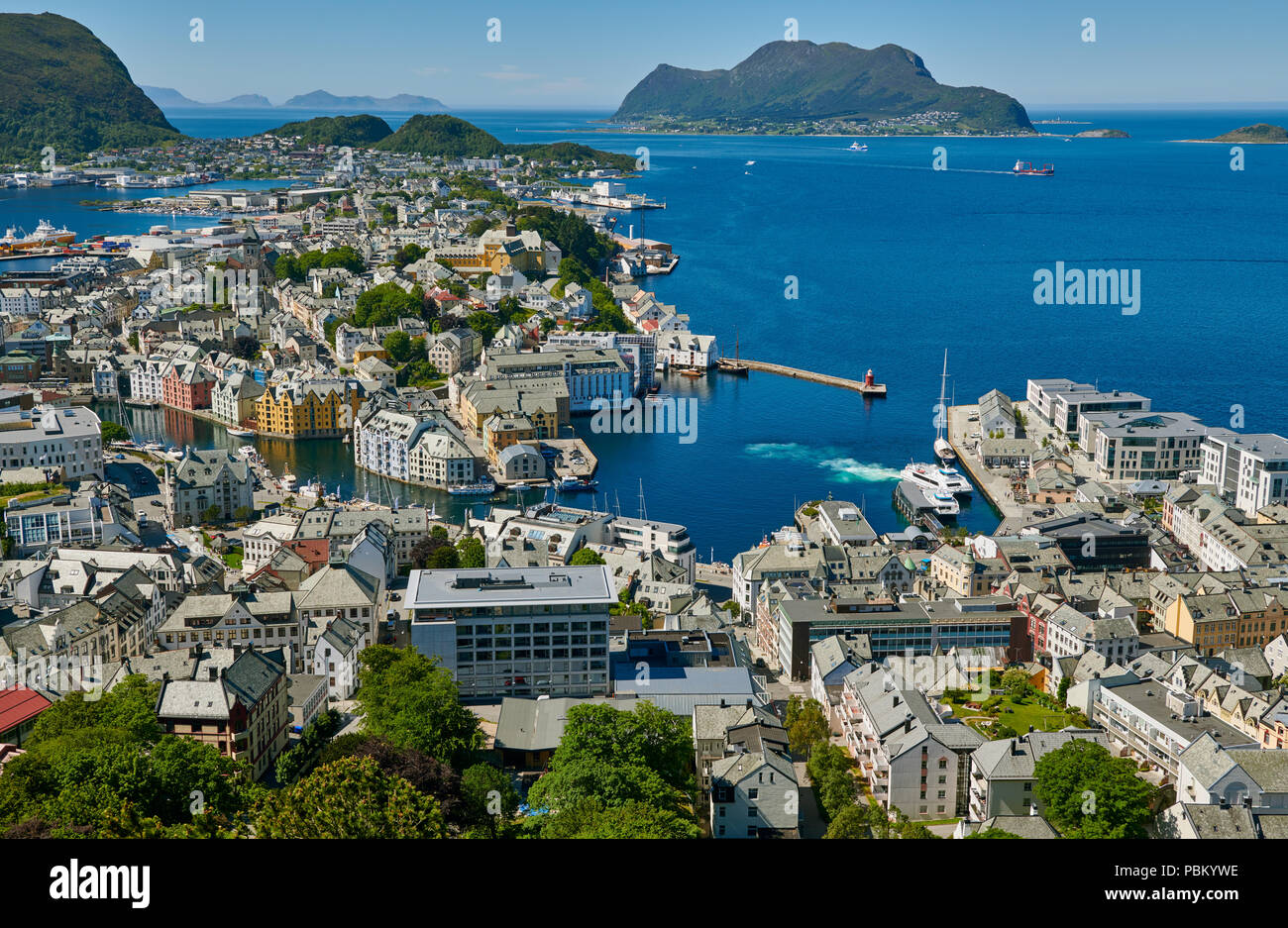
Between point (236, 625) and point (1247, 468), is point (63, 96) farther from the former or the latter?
point (1247, 468)

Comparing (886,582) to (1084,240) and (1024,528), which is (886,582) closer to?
(1024,528)

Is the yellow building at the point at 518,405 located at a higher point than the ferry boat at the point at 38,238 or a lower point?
lower

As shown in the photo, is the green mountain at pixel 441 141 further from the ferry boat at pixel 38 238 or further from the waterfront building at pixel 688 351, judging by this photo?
the waterfront building at pixel 688 351

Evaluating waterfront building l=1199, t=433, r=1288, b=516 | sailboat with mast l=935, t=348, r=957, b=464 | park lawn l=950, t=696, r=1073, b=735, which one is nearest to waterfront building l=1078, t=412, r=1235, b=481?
waterfront building l=1199, t=433, r=1288, b=516

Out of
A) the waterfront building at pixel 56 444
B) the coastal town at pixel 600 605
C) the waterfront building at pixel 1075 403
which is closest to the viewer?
the coastal town at pixel 600 605

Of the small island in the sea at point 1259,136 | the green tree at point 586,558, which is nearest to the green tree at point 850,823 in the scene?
the green tree at point 586,558

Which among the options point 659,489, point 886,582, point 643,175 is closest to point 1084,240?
point 643,175

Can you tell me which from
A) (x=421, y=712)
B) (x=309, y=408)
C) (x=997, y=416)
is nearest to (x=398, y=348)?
(x=309, y=408)
